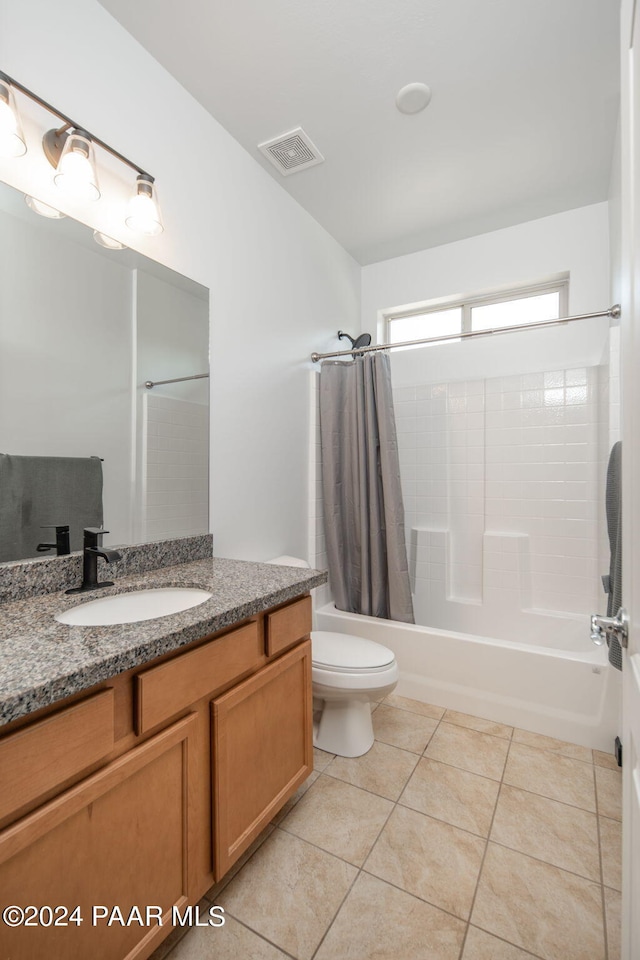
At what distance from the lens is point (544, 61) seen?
161 cm

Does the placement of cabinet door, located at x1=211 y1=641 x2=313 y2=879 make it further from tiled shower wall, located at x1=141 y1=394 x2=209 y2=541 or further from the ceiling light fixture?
the ceiling light fixture

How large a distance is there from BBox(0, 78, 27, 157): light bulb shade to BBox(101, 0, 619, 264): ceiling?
2.16ft

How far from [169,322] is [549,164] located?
77.5 inches

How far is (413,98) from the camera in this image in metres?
1.75

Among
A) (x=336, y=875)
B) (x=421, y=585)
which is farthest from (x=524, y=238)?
(x=336, y=875)

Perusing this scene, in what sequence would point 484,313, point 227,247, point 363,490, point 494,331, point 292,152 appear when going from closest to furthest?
point 227,247
point 292,152
point 494,331
point 363,490
point 484,313

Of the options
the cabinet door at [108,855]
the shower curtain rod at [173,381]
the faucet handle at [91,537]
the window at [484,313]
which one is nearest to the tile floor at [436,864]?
the cabinet door at [108,855]

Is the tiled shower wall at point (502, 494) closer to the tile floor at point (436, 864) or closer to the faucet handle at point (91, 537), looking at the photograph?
the tile floor at point (436, 864)

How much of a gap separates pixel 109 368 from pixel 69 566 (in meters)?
0.63

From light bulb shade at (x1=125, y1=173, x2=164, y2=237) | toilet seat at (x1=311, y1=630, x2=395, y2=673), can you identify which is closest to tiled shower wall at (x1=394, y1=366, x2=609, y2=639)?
toilet seat at (x1=311, y1=630, x2=395, y2=673)

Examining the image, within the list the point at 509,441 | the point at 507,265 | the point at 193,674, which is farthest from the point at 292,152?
the point at 193,674

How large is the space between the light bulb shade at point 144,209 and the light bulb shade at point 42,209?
22 centimetres

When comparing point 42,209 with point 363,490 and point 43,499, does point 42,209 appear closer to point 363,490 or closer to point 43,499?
point 43,499

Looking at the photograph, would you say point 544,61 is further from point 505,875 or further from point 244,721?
point 505,875
